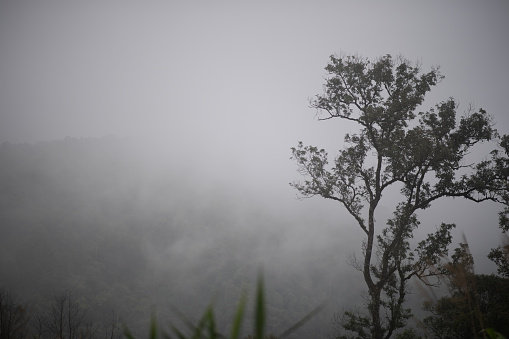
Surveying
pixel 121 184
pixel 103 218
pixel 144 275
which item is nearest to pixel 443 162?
pixel 144 275

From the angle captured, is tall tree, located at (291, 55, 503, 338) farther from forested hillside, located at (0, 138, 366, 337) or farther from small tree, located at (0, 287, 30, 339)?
forested hillside, located at (0, 138, 366, 337)

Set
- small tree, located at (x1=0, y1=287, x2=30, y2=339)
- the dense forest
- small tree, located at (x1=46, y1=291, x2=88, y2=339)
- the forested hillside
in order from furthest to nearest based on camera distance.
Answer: the forested hillside
the dense forest
small tree, located at (x1=46, y1=291, x2=88, y2=339)
small tree, located at (x1=0, y1=287, x2=30, y2=339)

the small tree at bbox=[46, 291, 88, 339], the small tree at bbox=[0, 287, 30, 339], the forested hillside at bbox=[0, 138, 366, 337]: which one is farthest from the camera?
the forested hillside at bbox=[0, 138, 366, 337]

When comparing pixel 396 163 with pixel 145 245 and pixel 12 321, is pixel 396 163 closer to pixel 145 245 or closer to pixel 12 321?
pixel 12 321

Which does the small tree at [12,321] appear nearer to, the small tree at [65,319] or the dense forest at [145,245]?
the small tree at [65,319]

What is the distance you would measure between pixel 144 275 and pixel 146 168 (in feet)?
240

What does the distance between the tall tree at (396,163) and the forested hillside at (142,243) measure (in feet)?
250

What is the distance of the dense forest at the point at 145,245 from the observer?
255ft

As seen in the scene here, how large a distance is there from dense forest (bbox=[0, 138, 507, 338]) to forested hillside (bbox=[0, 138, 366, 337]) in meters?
0.45

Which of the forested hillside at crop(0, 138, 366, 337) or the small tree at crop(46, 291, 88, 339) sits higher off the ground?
the forested hillside at crop(0, 138, 366, 337)

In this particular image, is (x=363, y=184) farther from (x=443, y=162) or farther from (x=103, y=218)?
(x=103, y=218)

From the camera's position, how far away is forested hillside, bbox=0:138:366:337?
79688 millimetres

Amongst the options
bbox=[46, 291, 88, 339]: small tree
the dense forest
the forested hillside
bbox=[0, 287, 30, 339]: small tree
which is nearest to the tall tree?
bbox=[0, 287, 30, 339]: small tree

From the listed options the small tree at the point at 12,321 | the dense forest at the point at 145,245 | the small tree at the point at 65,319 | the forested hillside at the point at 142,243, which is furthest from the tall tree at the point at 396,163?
the forested hillside at the point at 142,243
